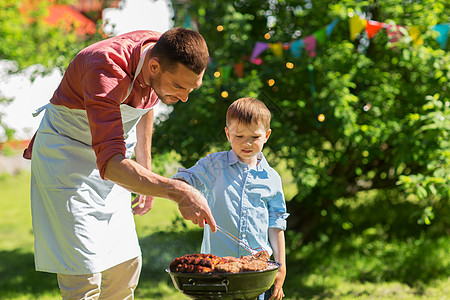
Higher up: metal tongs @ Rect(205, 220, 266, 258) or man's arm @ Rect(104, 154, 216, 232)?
man's arm @ Rect(104, 154, 216, 232)

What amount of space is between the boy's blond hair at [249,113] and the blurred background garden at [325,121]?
1674 mm

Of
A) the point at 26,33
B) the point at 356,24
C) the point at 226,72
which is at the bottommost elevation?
the point at 26,33

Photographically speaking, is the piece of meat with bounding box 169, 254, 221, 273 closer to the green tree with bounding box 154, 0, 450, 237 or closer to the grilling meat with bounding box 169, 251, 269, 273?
the grilling meat with bounding box 169, 251, 269, 273

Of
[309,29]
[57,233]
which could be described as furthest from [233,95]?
[57,233]

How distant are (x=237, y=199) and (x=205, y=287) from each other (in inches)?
23.9

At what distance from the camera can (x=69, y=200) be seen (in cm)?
237

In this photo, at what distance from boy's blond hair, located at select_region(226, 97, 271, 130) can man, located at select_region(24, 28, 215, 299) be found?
296 millimetres

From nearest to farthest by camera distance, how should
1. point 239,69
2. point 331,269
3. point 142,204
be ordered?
point 142,204 → point 239,69 → point 331,269

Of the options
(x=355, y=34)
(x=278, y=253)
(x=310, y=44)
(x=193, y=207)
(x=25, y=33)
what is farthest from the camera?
(x=25, y=33)

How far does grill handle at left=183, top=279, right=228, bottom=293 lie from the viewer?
1.90 m

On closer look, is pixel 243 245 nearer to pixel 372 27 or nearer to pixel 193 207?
pixel 193 207

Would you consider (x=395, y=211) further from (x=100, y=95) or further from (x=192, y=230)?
(x=100, y=95)

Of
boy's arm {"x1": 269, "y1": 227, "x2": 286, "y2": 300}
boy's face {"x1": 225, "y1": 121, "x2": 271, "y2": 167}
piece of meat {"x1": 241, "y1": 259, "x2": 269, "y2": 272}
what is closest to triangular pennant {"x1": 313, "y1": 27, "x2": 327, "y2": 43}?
boy's face {"x1": 225, "y1": 121, "x2": 271, "y2": 167}

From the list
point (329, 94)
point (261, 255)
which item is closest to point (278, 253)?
point (261, 255)
